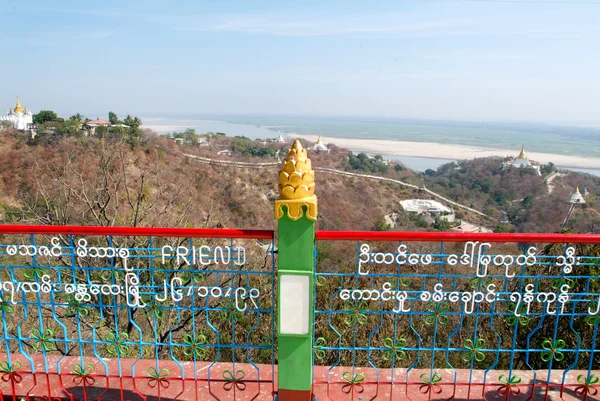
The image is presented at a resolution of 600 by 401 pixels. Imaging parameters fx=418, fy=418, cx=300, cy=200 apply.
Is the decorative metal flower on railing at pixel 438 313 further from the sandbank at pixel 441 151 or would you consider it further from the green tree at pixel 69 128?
the sandbank at pixel 441 151

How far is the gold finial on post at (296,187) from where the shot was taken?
2.17m

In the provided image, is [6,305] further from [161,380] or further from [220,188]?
[220,188]

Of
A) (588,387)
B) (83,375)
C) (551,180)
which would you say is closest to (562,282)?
(588,387)

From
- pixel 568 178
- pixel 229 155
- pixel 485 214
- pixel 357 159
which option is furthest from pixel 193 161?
pixel 568 178

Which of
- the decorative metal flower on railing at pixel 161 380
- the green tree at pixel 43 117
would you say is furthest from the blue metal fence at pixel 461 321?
the green tree at pixel 43 117

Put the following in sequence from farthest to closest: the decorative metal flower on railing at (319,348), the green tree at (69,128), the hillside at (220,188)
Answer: the green tree at (69,128) < the hillside at (220,188) < the decorative metal flower on railing at (319,348)

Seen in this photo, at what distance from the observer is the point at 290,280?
2.27 metres

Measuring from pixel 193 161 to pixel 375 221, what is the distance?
14.9 metres

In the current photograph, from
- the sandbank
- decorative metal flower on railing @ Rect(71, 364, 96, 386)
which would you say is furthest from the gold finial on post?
the sandbank

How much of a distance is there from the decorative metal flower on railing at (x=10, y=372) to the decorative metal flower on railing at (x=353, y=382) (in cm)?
209

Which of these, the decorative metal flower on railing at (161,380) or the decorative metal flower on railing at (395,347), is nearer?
the decorative metal flower on railing at (395,347)

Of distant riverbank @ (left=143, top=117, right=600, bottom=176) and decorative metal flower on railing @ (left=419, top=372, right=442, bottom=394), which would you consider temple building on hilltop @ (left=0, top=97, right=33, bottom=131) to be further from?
decorative metal flower on railing @ (left=419, top=372, right=442, bottom=394)

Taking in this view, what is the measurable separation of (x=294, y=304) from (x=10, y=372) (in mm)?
1908

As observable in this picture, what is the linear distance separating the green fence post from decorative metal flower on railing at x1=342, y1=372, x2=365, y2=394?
35 cm
